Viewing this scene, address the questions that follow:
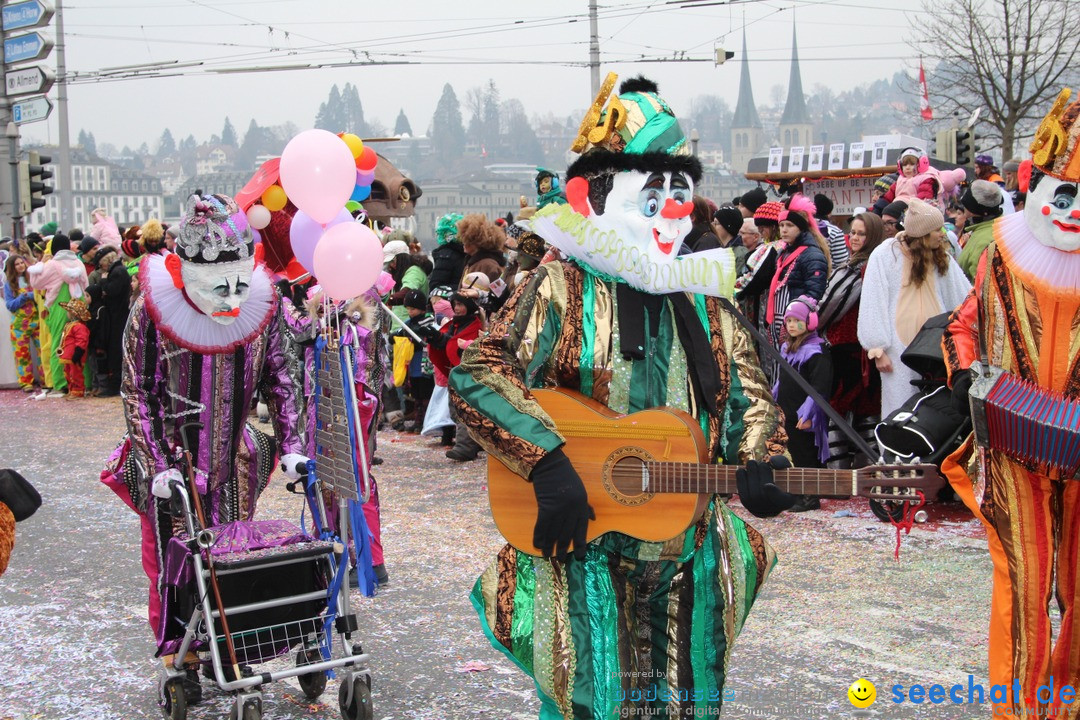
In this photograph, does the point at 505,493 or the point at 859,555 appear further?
the point at 859,555

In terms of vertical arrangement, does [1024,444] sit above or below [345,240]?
below

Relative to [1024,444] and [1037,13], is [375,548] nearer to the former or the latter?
[1024,444]

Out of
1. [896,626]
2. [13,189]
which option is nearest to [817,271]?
[896,626]

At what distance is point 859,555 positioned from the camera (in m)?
6.49

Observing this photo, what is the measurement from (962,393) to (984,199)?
4.43 metres

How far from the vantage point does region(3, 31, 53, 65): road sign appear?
1639 centimetres

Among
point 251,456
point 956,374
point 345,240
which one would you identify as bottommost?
point 251,456

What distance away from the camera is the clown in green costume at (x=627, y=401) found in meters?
3.32

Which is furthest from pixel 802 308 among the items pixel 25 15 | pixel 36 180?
pixel 25 15

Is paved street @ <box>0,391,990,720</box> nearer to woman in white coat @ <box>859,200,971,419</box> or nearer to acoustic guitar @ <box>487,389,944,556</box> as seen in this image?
woman in white coat @ <box>859,200,971,419</box>

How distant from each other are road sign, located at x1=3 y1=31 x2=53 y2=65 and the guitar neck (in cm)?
1562

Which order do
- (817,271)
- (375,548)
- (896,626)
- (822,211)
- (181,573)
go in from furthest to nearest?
(822,211) < (817,271) < (375,548) < (896,626) < (181,573)

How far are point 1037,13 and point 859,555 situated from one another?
17.3 metres

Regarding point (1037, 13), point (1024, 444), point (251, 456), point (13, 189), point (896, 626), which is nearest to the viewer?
point (1024, 444)
